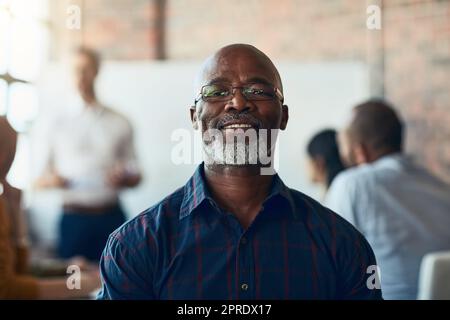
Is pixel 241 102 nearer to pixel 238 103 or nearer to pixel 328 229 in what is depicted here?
pixel 238 103

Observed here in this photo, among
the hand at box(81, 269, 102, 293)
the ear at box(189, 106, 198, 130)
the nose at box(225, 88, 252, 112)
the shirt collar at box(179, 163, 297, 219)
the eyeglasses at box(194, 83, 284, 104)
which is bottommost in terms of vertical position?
the hand at box(81, 269, 102, 293)

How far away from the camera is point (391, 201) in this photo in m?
1.70

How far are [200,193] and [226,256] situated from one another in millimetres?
89

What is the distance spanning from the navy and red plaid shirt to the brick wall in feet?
6.36

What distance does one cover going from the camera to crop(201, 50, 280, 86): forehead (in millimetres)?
881

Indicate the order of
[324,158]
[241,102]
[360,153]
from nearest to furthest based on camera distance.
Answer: [241,102]
[360,153]
[324,158]

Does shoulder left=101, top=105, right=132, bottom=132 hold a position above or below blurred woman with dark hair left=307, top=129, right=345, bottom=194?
above

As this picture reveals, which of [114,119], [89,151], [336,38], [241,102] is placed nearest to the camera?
[241,102]

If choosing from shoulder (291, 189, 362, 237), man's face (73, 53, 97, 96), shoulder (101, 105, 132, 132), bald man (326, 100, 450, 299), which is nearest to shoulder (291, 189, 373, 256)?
shoulder (291, 189, 362, 237)

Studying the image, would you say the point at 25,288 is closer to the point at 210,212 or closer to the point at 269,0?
the point at 210,212

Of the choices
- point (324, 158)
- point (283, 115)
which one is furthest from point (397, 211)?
point (324, 158)

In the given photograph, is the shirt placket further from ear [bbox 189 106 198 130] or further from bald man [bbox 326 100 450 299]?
bald man [bbox 326 100 450 299]

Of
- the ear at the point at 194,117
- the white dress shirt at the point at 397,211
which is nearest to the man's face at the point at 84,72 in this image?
the white dress shirt at the point at 397,211
